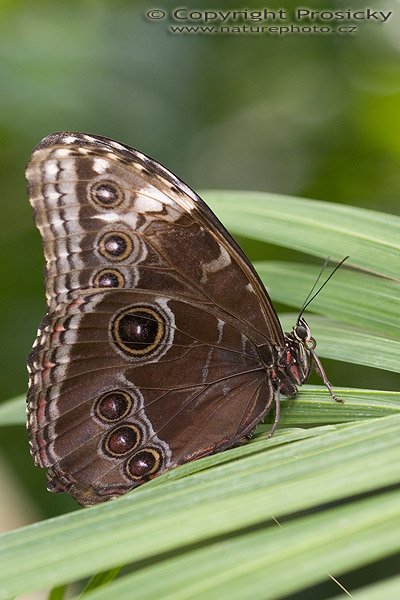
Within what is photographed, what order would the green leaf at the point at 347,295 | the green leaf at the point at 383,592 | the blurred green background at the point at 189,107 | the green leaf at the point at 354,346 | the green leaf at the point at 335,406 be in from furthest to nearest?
the blurred green background at the point at 189,107, the green leaf at the point at 347,295, the green leaf at the point at 354,346, the green leaf at the point at 335,406, the green leaf at the point at 383,592

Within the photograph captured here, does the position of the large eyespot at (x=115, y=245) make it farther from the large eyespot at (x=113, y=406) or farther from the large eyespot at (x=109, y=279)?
the large eyespot at (x=113, y=406)

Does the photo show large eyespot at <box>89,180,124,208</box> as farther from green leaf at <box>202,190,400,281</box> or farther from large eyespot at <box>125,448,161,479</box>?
large eyespot at <box>125,448,161,479</box>

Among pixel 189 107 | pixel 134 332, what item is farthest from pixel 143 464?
pixel 189 107

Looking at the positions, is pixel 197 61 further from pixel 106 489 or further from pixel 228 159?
pixel 106 489

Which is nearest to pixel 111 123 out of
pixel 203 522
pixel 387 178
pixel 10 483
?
pixel 387 178

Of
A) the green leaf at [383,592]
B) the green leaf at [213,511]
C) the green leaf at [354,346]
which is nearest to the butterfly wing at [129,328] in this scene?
the green leaf at [354,346]

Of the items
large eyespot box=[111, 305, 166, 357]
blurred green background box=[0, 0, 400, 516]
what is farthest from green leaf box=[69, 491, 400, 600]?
blurred green background box=[0, 0, 400, 516]

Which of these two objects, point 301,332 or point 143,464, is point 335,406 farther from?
point 143,464

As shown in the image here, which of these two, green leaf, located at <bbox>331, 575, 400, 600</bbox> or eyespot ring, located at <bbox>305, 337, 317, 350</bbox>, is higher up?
green leaf, located at <bbox>331, 575, 400, 600</bbox>
